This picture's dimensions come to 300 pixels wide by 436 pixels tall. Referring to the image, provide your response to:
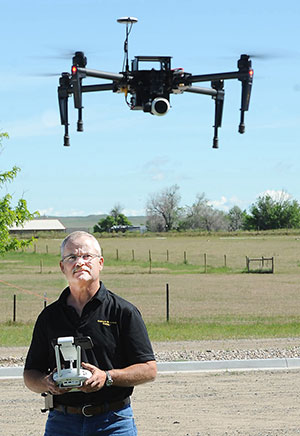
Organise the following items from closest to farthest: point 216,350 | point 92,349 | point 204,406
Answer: point 92,349 → point 204,406 → point 216,350

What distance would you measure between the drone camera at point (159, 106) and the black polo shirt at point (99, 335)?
6947 millimetres

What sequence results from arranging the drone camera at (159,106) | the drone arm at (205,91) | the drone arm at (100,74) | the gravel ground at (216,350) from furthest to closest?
the gravel ground at (216,350), the drone arm at (205,91), the drone camera at (159,106), the drone arm at (100,74)

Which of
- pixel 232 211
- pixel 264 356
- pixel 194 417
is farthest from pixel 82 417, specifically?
pixel 232 211

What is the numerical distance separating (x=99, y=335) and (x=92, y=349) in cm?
8

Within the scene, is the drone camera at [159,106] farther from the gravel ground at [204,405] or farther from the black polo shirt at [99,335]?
the black polo shirt at [99,335]

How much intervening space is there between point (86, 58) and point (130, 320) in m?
7.39

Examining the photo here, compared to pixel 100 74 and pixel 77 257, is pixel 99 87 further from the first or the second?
pixel 77 257

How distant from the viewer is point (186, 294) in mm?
34031

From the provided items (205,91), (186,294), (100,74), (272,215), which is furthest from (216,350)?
(272,215)

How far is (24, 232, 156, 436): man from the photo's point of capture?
4.19 m

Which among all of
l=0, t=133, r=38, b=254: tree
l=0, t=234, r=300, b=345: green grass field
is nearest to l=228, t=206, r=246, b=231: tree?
l=0, t=234, r=300, b=345: green grass field

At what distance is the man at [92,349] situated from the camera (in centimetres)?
419

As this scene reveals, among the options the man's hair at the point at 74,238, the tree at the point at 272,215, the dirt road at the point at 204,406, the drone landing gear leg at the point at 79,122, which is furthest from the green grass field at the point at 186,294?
the tree at the point at 272,215

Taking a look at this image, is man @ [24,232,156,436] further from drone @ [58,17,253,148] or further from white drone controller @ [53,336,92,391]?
drone @ [58,17,253,148]
